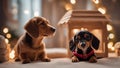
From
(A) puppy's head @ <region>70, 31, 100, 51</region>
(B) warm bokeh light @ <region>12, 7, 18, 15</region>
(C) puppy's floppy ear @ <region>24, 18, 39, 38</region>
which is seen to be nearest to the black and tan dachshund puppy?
(A) puppy's head @ <region>70, 31, 100, 51</region>

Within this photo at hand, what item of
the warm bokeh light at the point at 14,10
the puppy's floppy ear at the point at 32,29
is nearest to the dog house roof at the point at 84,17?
the puppy's floppy ear at the point at 32,29

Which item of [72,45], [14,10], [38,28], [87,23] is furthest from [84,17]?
[14,10]

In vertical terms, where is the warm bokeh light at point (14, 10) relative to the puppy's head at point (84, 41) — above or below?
above

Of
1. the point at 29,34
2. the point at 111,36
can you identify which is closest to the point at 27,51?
the point at 29,34

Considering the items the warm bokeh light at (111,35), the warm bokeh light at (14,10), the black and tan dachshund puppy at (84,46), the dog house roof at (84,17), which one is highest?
the warm bokeh light at (14,10)

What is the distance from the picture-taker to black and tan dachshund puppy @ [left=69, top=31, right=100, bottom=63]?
1.52m

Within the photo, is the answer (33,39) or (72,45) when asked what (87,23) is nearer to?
(72,45)

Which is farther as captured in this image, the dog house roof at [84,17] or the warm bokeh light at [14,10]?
the warm bokeh light at [14,10]

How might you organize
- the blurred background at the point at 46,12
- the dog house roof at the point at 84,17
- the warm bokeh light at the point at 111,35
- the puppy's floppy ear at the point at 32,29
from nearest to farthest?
1. the puppy's floppy ear at the point at 32,29
2. the dog house roof at the point at 84,17
3. the blurred background at the point at 46,12
4. the warm bokeh light at the point at 111,35

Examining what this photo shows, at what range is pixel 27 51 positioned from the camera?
5.07 ft

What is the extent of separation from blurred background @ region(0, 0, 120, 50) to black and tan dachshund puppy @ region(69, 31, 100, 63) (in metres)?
0.56

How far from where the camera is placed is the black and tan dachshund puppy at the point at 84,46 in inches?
60.0

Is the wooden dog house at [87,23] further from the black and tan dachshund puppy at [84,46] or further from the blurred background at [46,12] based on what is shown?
the blurred background at [46,12]

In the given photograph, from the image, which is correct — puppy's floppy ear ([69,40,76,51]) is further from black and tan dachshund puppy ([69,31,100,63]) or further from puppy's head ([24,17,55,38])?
puppy's head ([24,17,55,38])
